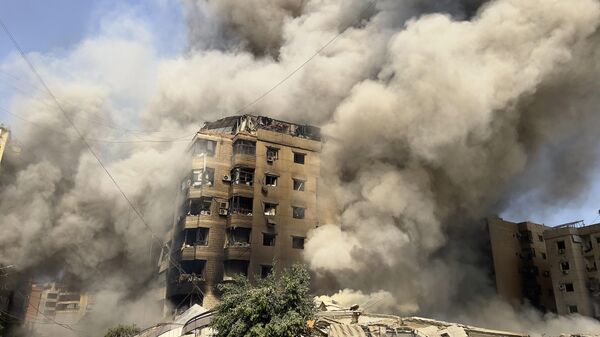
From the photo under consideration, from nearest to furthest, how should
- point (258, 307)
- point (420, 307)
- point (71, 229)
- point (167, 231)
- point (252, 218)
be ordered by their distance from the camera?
1. point (258, 307)
2. point (420, 307)
3. point (252, 218)
4. point (71, 229)
5. point (167, 231)

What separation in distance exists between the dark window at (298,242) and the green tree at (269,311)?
19920mm

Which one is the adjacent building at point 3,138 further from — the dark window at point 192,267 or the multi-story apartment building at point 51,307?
the multi-story apartment building at point 51,307

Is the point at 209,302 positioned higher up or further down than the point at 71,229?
further down

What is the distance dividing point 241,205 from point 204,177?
4.06 meters

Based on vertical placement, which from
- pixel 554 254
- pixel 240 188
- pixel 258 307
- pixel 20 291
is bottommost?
pixel 258 307

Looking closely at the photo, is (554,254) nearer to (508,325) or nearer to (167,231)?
(508,325)

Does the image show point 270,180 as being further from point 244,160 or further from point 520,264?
point 520,264

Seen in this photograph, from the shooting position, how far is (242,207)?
138 ft

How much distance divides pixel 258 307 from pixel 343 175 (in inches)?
943

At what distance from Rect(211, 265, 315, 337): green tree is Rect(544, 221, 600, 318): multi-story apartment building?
111 ft

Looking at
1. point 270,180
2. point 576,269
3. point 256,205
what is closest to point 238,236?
point 256,205

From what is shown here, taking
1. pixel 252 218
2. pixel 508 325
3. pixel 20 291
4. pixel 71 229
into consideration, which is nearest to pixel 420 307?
pixel 508 325

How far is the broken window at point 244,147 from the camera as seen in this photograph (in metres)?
43.1

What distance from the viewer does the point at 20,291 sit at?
48781mm
